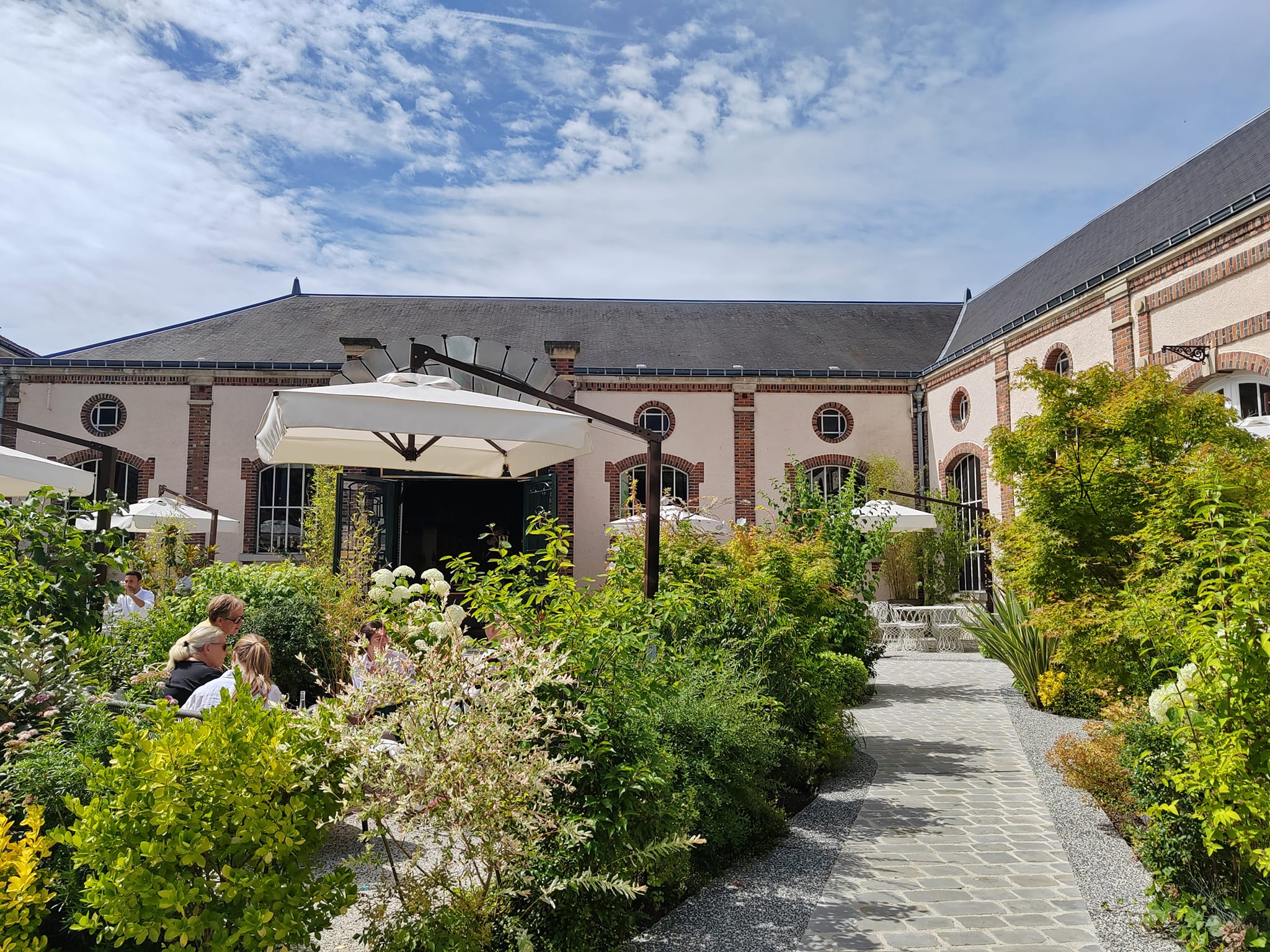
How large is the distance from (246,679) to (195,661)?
0.57 m

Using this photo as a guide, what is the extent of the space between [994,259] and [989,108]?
12618 millimetres

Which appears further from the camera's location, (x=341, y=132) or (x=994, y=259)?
(x=994, y=259)

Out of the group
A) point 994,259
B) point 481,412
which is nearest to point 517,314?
point 994,259

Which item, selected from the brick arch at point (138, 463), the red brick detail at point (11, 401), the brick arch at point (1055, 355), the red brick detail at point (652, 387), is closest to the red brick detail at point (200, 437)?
the brick arch at point (138, 463)

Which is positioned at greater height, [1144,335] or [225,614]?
[1144,335]

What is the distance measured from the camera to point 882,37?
6.97 m

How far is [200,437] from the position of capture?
17.8 meters

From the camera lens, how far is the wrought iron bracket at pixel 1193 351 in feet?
34.2

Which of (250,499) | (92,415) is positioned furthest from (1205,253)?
(92,415)

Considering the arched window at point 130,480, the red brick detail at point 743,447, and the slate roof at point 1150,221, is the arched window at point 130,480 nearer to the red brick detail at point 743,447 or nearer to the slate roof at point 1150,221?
the red brick detail at point 743,447

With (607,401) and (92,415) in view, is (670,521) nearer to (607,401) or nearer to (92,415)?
(607,401)

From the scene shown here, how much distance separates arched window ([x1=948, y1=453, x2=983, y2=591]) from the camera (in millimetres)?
15828

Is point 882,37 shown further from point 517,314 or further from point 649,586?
point 517,314

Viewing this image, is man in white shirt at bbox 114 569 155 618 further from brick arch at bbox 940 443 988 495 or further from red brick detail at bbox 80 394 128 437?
brick arch at bbox 940 443 988 495
